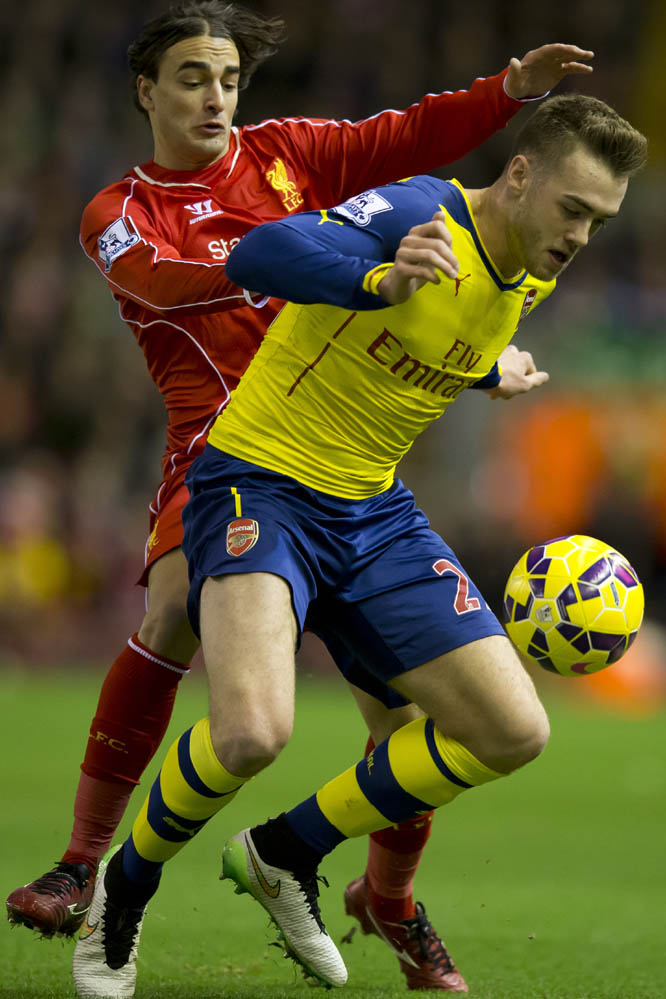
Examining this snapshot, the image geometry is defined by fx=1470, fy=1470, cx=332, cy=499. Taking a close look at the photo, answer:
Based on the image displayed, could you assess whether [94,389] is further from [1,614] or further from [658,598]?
[658,598]

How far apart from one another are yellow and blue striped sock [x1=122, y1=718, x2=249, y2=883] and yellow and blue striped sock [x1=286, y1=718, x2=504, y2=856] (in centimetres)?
27

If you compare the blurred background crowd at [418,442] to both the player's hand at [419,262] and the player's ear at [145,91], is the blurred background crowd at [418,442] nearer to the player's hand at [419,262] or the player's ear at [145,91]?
the player's ear at [145,91]

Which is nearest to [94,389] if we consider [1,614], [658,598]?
[1,614]

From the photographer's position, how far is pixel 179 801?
12.9 feet

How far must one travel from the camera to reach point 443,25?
19.1 meters

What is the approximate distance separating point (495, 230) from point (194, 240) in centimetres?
111

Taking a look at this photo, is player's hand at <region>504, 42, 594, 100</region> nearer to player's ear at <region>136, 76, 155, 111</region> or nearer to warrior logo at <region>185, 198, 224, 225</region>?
warrior logo at <region>185, 198, 224, 225</region>

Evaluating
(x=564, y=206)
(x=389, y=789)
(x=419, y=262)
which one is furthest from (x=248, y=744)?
(x=564, y=206)

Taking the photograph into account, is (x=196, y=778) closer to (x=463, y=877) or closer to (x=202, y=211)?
(x=202, y=211)

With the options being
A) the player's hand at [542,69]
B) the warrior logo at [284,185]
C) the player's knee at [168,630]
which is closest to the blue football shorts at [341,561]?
the player's knee at [168,630]

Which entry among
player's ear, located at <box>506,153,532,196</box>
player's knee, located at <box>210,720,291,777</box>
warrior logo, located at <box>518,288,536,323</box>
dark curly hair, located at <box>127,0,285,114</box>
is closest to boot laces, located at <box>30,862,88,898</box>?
player's knee, located at <box>210,720,291,777</box>

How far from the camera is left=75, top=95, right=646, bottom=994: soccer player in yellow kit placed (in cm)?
382

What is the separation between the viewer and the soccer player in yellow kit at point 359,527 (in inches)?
150

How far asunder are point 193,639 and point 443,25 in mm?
16065
